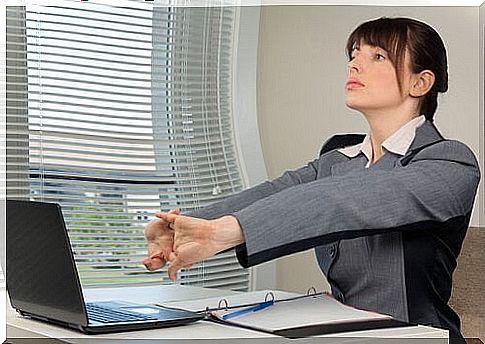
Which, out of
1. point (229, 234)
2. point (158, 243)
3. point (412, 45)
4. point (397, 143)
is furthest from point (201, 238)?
point (412, 45)

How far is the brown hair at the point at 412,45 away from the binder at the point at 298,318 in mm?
377

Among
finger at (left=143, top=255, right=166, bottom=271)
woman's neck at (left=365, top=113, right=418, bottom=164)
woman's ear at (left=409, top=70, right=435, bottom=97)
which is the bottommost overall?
finger at (left=143, top=255, right=166, bottom=271)

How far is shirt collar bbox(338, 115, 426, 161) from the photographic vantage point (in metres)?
1.39

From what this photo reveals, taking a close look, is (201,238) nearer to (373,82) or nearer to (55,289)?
(55,289)

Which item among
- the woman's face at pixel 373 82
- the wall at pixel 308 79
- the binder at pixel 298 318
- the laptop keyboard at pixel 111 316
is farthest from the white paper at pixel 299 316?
the woman's face at pixel 373 82

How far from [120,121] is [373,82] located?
0.43 m

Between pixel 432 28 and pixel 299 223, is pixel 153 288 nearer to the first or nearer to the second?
pixel 299 223

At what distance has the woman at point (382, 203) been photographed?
1.26 metres

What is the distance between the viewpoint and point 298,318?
1.18 m

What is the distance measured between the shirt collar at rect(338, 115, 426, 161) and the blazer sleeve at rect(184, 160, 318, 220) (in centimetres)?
7

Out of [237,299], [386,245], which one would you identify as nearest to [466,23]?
[386,245]

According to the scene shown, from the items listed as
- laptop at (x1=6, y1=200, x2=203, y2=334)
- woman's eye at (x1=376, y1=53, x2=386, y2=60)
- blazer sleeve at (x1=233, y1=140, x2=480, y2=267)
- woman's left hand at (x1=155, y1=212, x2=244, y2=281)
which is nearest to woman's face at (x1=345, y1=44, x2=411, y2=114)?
woman's eye at (x1=376, y1=53, x2=386, y2=60)

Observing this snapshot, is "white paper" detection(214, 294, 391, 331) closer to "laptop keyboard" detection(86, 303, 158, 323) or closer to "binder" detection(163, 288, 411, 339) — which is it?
"binder" detection(163, 288, 411, 339)

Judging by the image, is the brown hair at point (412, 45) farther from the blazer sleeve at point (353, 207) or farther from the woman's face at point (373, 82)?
the blazer sleeve at point (353, 207)
